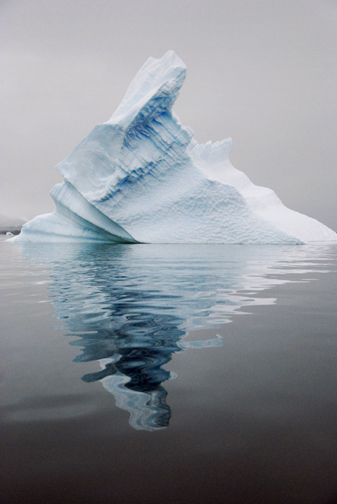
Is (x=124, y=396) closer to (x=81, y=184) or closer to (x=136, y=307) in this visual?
(x=136, y=307)

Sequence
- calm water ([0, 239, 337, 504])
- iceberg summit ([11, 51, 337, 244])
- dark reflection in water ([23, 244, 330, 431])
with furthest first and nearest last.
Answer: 1. iceberg summit ([11, 51, 337, 244])
2. dark reflection in water ([23, 244, 330, 431])
3. calm water ([0, 239, 337, 504])

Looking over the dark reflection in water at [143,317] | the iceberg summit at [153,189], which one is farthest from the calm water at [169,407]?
the iceberg summit at [153,189]

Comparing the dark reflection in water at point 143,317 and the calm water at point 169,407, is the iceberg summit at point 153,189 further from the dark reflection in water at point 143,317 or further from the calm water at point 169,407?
the calm water at point 169,407

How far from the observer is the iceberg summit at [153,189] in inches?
628

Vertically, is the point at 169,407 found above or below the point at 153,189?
below

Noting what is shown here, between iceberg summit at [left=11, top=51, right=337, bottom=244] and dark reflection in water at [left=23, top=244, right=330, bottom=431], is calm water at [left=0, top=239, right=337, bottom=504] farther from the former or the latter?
iceberg summit at [left=11, top=51, right=337, bottom=244]

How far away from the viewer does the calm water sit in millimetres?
994

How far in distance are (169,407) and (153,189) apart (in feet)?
53.4

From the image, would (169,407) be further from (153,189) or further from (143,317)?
(153,189)

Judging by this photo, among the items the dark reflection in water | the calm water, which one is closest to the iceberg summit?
the dark reflection in water

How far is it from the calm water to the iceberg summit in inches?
542

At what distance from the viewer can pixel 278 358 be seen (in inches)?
78.0

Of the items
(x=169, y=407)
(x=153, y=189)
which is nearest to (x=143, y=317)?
(x=169, y=407)

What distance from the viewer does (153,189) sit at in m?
17.2
